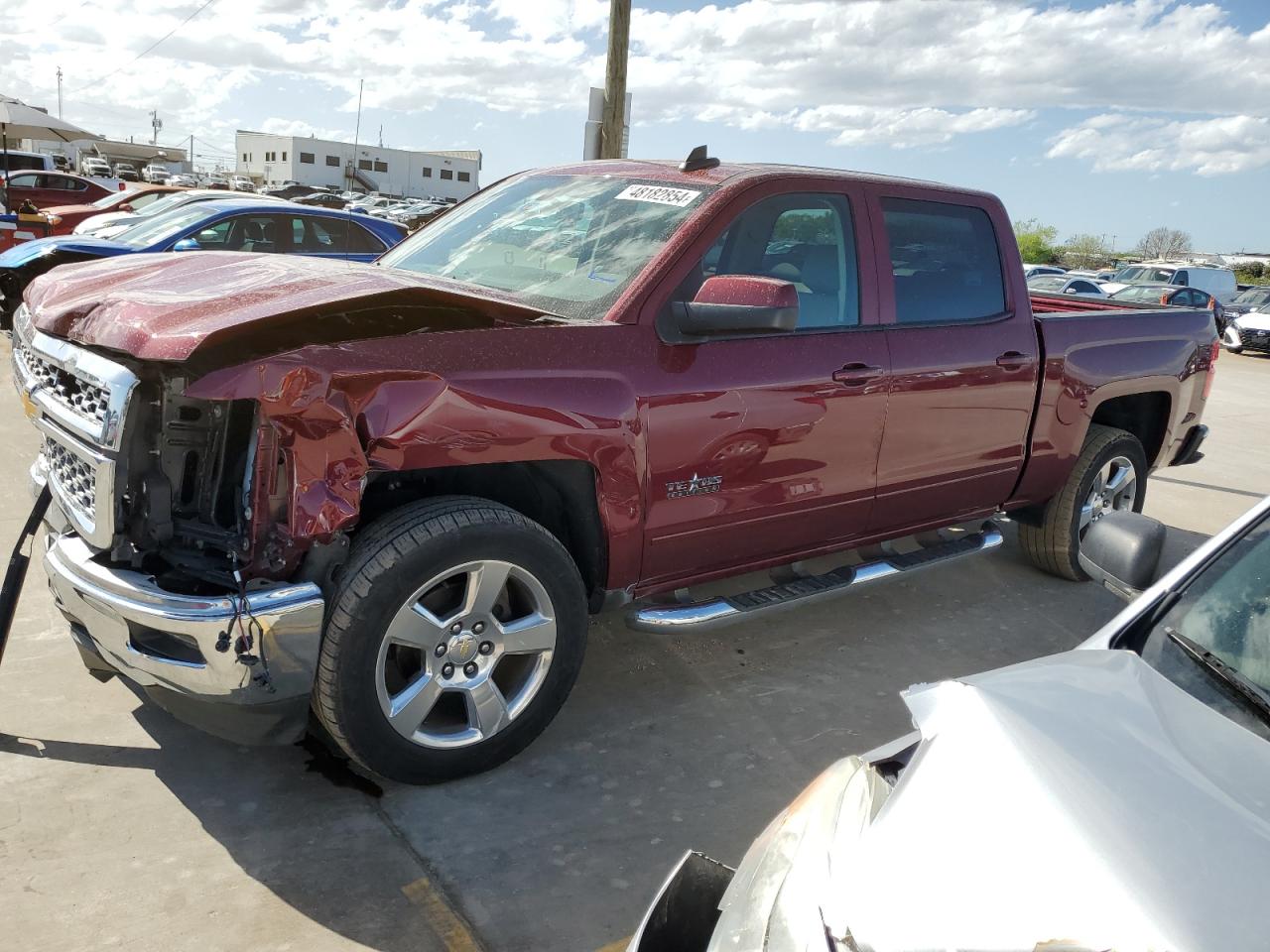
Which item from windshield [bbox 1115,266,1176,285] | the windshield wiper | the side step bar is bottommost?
the side step bar

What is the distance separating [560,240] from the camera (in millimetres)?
3910

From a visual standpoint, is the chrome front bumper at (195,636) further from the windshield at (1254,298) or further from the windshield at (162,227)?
the windshield at (1254,298)

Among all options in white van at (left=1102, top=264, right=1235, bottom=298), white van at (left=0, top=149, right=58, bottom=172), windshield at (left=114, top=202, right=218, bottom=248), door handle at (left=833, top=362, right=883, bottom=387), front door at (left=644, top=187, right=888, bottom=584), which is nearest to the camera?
front door at (left=644, top=187, right=888, bottom=584)

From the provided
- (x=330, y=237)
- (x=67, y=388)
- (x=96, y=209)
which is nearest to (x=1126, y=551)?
(x=67, y=388)

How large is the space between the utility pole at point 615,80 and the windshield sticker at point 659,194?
615 centimetres

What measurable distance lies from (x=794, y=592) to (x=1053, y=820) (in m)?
2.48

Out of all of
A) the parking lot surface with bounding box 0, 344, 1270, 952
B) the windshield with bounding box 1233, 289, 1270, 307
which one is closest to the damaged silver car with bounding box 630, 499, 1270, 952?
the parking lot surface with bounding box 0, 344, 1270, 952

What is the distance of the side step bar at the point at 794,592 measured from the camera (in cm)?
354

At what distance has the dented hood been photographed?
2717 millimetres

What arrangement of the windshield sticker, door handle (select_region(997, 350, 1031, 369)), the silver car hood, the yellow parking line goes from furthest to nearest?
door handle (select_region(997, 350, 1031, 369)) → the windshield sticker → the yellow parking line → the silver car hood

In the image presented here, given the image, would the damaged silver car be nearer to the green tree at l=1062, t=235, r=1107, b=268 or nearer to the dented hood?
the dented hood

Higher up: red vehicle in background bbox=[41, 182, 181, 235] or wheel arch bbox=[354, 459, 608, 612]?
red vehicle in background bbox=[41, 182, 181, 235]

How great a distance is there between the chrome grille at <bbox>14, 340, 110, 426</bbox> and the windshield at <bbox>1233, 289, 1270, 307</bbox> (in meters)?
28.0

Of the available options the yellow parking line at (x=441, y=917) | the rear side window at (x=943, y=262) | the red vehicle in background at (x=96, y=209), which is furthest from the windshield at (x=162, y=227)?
the yellow parking line at (x=441, y=917)
